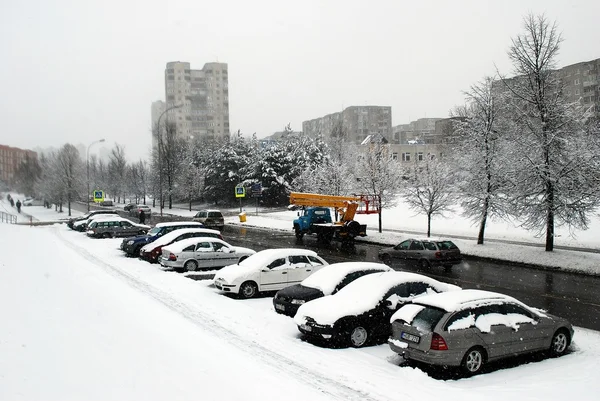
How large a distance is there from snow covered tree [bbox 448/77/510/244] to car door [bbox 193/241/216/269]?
14.5m

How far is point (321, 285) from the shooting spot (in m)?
13.1

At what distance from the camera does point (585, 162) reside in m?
22.0

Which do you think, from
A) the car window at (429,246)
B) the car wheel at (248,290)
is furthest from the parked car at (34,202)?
the car wheel at (248,290)

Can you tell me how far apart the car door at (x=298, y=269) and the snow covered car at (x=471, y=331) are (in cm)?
652

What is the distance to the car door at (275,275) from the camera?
15930 mm

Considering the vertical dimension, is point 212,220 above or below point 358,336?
above

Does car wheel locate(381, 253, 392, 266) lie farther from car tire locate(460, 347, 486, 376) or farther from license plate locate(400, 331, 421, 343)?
car tire locate(460, 347, 486, 376)

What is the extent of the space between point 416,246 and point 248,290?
9559 mm

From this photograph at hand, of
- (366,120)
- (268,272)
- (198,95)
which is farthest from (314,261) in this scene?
(198,95)

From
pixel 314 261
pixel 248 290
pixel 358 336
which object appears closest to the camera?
pixel 358 336

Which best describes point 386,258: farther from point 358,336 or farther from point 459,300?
point 459,300

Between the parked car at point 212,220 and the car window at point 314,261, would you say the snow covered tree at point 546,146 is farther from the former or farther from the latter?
the parked car at point 212,220

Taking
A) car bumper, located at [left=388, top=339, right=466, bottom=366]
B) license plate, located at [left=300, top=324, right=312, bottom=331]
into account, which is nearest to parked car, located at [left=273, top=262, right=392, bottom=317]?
license plate, located at [left=300, top=324, right=312, bottom=331]

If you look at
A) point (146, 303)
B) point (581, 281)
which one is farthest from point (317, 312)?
point (581, 281)
